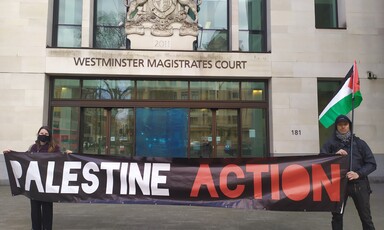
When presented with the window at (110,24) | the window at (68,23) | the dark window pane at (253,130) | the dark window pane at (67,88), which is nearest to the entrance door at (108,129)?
the dark window pane at (67,88)

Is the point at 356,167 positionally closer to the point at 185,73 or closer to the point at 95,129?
the point at 185,73

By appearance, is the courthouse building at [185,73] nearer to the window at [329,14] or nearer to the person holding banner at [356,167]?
the window at [329,14]

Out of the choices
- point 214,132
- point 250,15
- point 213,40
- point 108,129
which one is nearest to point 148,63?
point 213,40

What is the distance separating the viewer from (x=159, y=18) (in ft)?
47.3

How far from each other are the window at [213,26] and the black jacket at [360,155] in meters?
9.51

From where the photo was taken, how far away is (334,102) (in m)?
6.34

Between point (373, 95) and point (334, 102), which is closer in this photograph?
point (334, 102)

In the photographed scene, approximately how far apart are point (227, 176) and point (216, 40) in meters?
9.62

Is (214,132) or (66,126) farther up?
(66,126)

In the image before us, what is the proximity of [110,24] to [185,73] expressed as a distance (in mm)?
3596

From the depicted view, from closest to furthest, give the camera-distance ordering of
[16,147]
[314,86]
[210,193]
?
1. [210,193]
2. [16,147]
3. [314,86]

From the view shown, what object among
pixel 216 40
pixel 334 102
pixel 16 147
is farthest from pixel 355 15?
pixel 16 147

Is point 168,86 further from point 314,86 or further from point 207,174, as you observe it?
point 207,174

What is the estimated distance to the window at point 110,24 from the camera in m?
14.8
